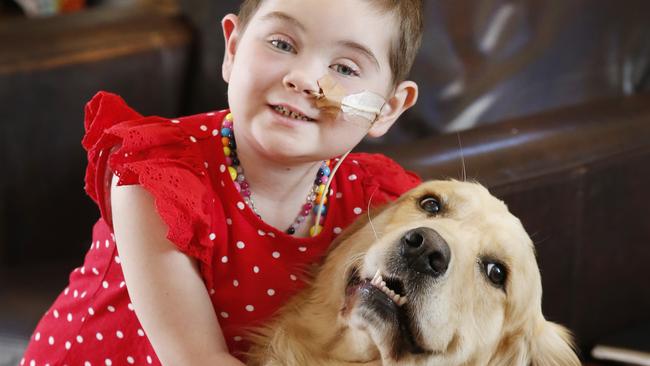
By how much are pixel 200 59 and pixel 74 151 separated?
42cm

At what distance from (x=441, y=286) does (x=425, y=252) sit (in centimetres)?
5

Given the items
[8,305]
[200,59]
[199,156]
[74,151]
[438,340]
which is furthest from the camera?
[200,59]

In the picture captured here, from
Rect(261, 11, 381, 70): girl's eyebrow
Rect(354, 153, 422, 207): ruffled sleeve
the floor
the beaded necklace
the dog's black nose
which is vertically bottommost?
the floor

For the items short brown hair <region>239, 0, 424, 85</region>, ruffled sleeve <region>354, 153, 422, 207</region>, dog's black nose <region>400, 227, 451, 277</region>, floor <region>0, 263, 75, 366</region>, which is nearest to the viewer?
dog's black nose <region>400, 227, 451, 277</region>

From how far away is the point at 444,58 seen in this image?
2373mm

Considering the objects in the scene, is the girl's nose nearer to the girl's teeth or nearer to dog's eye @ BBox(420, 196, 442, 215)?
the girl's teeth

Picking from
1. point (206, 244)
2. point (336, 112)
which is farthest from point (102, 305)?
point (336, 112)

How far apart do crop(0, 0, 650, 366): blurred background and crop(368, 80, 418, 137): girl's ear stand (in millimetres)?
320

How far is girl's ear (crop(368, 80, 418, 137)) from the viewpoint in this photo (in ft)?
4.55

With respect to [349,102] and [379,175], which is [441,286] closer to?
[349,102]

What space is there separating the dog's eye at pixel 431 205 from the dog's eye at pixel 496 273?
115 mm

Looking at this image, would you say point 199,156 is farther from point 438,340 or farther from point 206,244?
point 438,340

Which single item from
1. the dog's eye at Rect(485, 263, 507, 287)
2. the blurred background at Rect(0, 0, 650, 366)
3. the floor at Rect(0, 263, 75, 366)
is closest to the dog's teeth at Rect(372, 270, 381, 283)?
the dog's eye at Rect(485, 263, 507, 287)

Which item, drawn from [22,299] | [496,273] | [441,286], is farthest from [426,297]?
[22,299]
